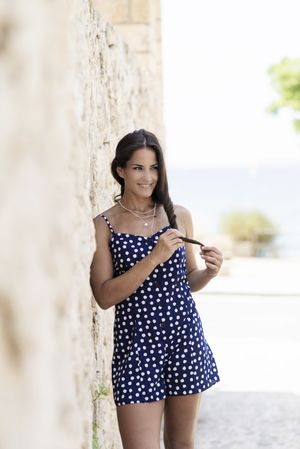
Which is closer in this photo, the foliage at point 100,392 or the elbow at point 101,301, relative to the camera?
the elbow at point 101,301

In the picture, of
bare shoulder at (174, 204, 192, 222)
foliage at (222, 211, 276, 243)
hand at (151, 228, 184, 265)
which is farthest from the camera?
foliage at (222, 211, 276, 243)

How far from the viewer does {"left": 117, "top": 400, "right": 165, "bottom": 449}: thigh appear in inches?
116

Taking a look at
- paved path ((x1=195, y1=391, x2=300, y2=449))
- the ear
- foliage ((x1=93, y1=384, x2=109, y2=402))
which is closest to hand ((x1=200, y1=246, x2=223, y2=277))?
the ear

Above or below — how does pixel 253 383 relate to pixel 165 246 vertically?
below

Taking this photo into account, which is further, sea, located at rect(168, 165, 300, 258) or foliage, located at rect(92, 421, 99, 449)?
sea, located at rect(168, 165, 300, 258)

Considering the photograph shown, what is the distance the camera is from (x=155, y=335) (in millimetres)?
3051

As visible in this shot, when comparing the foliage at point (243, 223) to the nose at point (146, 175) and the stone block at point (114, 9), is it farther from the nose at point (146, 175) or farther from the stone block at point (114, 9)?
the nose at point (146, 175)

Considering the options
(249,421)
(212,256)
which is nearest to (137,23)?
(249,421)

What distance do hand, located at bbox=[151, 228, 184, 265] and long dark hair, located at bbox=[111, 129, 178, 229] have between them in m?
0.30

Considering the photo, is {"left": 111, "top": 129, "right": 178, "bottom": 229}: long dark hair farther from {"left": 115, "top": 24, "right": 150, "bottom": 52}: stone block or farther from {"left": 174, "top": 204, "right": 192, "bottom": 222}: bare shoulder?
{"left": 115, "top": 24, "right": 150, "bottom": 52}: stone block

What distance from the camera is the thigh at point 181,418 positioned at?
10.0ft

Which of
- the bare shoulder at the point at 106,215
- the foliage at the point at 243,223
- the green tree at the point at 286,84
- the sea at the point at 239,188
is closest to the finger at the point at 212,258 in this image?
the bare shoulder at the point at 106,215

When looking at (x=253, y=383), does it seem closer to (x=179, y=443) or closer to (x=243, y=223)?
(x=179, y=443)

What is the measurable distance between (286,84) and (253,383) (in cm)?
1719
